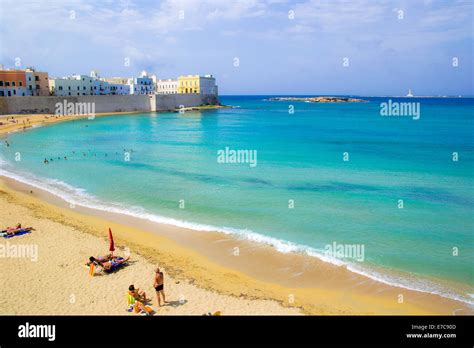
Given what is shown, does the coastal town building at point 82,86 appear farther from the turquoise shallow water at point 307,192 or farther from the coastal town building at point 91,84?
the turquoise shallow water at point 307,192

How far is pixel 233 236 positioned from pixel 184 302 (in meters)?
5.10

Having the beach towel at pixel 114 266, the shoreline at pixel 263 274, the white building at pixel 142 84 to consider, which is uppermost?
the white building at pixel 142 84

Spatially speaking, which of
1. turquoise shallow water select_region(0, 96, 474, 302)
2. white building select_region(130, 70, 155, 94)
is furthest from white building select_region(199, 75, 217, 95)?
turquoise shallow water select_region(0, 96, 474, 302)

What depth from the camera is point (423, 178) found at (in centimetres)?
2436

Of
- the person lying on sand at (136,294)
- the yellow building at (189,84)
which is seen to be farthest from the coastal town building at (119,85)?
the person lying on sand at (136,294)

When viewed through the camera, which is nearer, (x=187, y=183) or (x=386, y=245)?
(x=386, y=245)

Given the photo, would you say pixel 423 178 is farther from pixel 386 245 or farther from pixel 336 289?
pixel 336 289

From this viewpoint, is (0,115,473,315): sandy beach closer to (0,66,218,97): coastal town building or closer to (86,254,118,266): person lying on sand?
(86,254,118,266): person lying on sand

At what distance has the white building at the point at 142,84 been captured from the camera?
101000 millimetres

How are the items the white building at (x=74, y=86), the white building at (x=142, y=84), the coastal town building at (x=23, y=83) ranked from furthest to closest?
the white building at (x=142, y=84) < the white building at (x=74, y=86) < the coastal town building at (x=23, y=83)

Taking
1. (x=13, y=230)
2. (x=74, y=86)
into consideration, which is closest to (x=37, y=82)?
(x=74, y=86)

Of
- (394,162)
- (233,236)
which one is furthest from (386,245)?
(394,162)

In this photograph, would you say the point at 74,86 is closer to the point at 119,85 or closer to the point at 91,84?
the point at 91,84

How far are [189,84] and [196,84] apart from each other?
249 cm
